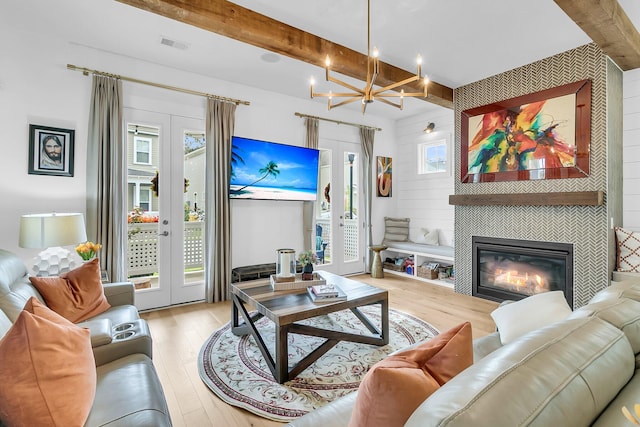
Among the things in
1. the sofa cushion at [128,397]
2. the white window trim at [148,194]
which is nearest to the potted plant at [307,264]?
the sofa cushion at [128,397]

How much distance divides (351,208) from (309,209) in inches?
39.7

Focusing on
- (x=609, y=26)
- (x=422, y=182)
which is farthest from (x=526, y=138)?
(x=422, y=182)

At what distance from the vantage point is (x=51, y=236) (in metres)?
2.55

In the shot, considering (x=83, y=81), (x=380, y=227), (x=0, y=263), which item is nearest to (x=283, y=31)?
(x=83, y=81)

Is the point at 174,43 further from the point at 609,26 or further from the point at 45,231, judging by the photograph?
the point at 609,26

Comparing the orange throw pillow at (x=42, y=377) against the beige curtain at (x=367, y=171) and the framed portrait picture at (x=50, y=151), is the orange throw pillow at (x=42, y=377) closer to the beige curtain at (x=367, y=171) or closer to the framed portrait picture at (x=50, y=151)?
the framed portrait picture at (x=50, y=151)

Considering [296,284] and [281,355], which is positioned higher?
[296,284]

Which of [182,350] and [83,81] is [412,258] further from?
[83,81]

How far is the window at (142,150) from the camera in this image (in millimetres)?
3678

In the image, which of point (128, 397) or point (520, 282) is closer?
point (128, 397)

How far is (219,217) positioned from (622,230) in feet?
14.7

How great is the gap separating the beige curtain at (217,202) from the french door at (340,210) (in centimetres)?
163

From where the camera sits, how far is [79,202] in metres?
3.32

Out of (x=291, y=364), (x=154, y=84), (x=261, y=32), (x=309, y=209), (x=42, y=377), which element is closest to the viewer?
(x=42, y=377)
